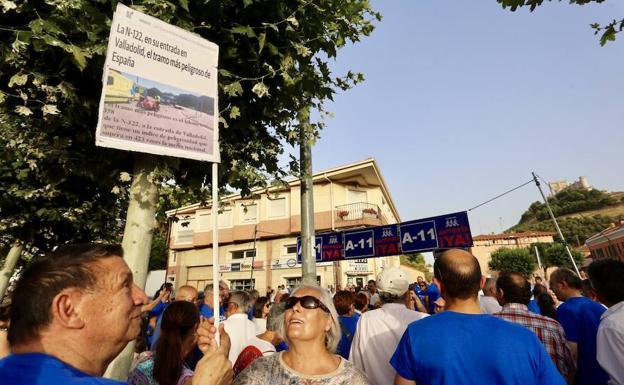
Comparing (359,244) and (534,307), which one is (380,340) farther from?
(359,244)

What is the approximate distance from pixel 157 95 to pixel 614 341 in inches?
154

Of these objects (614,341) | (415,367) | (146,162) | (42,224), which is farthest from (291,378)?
(42,224)

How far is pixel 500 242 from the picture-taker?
195ft

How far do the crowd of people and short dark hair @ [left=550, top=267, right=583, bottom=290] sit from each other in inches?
0.5

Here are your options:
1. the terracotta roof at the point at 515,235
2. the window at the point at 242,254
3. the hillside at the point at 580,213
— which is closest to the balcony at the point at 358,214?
the window at the point at 242,254

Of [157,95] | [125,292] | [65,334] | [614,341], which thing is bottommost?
[614,341]

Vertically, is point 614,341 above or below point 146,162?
below

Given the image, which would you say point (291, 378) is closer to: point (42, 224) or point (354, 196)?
point (42, 224)

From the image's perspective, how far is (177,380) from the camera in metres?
2.50

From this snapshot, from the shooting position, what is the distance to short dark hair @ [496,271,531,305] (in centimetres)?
347

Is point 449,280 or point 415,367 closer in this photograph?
point 415,367

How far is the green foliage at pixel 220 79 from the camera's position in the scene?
3.24 metres

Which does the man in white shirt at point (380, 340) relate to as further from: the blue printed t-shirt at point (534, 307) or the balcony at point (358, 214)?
the balcony at point (358, 214)

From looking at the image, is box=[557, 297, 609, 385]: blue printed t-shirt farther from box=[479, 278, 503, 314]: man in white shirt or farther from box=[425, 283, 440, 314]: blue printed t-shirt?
box=[425, 283, 440, 314]: blue printed t-shirt
